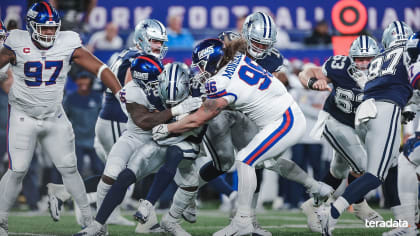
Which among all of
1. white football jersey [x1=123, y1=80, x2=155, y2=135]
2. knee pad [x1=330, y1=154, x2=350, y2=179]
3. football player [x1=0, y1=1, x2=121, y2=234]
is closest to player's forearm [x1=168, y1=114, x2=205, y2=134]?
white football jersey [x1=123, y1=80, x2=155, y2=135]

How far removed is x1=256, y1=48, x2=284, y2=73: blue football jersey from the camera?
18.6ft

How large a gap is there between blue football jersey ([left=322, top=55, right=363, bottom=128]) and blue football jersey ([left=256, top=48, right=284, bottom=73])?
383 mm

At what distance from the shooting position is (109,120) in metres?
6.24

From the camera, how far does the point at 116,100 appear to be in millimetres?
6230

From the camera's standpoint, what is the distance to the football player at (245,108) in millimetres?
4699

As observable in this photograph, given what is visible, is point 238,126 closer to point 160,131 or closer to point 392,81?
point 160,131

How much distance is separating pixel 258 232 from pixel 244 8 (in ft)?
20.3

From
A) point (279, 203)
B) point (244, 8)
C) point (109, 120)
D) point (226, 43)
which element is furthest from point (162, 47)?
point (244, 8)

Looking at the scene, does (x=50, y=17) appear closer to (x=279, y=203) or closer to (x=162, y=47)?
(x=162, y=47)

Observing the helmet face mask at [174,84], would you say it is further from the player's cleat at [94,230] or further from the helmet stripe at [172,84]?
the player's cleat at [94,230]

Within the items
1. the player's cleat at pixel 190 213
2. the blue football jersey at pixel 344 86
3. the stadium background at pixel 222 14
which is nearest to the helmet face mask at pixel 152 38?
the player's cleat at pixel 190 213

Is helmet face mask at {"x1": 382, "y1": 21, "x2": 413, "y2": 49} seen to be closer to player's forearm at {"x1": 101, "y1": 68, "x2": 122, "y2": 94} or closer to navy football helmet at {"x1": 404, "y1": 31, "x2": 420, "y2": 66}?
navy football helmet at {"x1": 404, "y1": 31, "x2": 420, "y2": 66}

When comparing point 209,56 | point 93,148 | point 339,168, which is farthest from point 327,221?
point 93,148

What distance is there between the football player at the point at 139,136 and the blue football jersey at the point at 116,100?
0.95m
